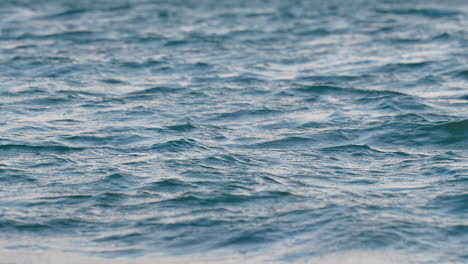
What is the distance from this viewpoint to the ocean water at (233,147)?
23.1 feet

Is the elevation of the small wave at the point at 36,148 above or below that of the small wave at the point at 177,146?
above

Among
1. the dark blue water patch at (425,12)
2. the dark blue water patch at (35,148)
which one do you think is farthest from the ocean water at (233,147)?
the dark blue water patch at (425,12)

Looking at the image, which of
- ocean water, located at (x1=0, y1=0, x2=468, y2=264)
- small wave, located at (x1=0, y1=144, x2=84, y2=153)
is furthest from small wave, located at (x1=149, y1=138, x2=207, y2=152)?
small wave, located at (x1=0, y1=144, x2=84, y2=153)

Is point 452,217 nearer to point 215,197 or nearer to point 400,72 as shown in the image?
point 215,197

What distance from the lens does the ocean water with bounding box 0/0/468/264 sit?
705 cm

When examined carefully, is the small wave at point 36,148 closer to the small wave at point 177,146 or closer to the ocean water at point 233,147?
the ocean water at point 233,147

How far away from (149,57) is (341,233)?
34.5 feet

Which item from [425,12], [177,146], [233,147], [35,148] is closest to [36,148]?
[35,148]

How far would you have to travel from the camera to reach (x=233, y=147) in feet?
32.7

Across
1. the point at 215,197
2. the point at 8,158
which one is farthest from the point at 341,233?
the point at 8,158

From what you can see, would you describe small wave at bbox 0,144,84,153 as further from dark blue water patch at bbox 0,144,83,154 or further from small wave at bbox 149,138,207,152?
small wave at bbox 149,138,207,152

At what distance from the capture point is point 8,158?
9.38 m

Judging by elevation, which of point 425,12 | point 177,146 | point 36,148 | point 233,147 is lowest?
point 233,147

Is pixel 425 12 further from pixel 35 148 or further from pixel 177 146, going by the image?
pixel 35 148
